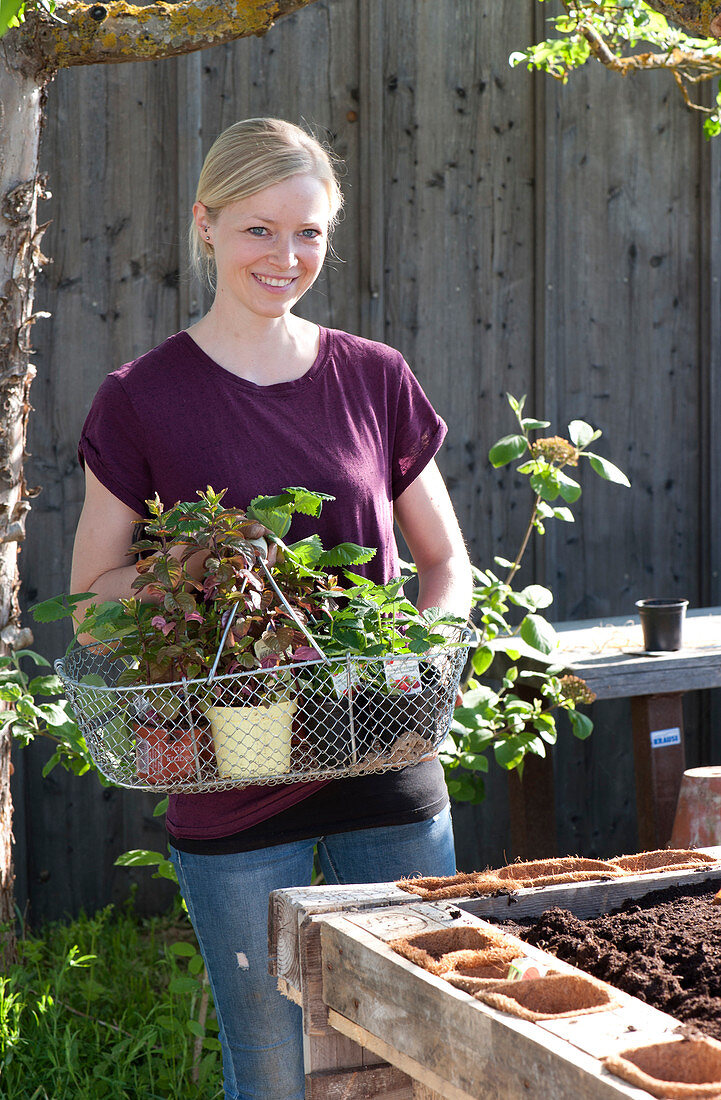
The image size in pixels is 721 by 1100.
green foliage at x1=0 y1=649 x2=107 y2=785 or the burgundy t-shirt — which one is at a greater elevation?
the burgundy t-shirt

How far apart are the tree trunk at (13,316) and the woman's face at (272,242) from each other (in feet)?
2.27

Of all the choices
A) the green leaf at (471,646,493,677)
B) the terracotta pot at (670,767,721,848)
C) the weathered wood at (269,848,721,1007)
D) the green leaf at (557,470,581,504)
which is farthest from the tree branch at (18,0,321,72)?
the terracotta pot at (670,767,721,848)

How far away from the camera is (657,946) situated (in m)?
1.14

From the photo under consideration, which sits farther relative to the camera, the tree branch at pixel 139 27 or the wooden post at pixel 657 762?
the wooden post at pixel 657 762

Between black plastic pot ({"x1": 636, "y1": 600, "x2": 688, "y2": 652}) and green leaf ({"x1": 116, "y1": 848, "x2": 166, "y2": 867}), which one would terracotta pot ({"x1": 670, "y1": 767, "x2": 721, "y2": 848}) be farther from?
green leaf ({"x1": 116, "y1": 848, "x2": 166, "y2": 867})

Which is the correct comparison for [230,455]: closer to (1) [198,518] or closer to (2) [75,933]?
(1) [198,518]

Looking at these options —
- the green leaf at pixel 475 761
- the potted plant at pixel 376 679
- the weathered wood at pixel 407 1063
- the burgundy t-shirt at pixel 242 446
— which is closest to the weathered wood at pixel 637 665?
the green leaf at pixel 475 761

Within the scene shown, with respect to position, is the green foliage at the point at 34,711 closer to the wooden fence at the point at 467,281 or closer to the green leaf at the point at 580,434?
the wooden fence at the point at 467,281

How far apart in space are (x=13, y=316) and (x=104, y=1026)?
156 centimetres

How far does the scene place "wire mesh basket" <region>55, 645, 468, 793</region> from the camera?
1.31m

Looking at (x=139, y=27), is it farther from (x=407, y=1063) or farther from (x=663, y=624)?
(x=407, y=1063)

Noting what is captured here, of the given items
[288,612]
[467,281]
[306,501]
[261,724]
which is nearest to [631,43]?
[467,281]

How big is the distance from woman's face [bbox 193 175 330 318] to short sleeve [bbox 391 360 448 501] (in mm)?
256

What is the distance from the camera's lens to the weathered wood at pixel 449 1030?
0.86 m
